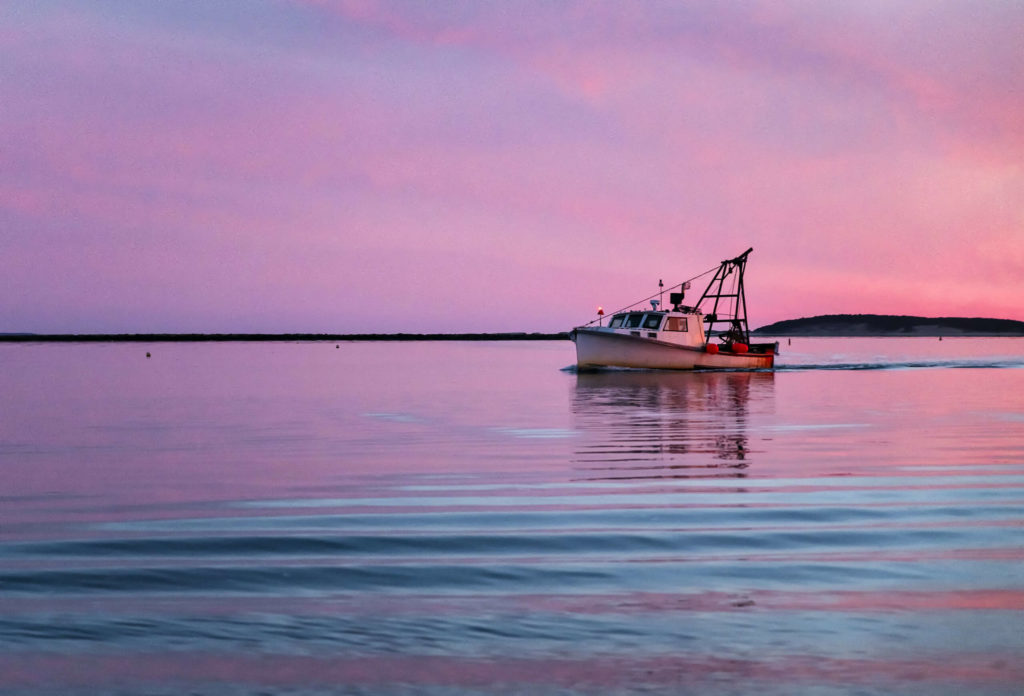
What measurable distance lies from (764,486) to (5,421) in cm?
1808

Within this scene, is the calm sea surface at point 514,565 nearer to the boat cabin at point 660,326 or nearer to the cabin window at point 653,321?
the boat cabin at point 660,326

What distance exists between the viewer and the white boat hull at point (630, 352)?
5044 cm

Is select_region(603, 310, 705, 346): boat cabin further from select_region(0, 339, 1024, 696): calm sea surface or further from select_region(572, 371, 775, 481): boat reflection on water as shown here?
select_region(0, 339, 1024, 696): calm sea surface

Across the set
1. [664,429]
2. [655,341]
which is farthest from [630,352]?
[664,429]

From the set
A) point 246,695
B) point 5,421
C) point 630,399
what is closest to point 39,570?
point 246,695

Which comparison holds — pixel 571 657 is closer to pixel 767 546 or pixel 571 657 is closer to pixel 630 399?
pixel 767 546

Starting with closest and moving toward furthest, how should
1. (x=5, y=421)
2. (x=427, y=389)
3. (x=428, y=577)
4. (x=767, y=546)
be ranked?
(x=428, y=577) < (x=767, y=546) < (x=5, y=421) < (x=427, y=389)

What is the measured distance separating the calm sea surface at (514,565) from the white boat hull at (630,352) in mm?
32284

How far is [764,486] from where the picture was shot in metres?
11.6

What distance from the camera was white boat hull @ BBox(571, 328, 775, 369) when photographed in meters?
50.4

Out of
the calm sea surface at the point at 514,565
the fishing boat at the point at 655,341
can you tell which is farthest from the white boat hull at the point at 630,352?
the calm sea surface at the point at 514,565

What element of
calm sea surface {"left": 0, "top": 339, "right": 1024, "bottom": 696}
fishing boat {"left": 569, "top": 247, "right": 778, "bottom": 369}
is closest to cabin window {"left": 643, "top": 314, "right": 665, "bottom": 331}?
fishing boat {"left": 569, "top": 247, "right": 778, "bottom": 369}

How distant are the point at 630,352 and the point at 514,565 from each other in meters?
44.0

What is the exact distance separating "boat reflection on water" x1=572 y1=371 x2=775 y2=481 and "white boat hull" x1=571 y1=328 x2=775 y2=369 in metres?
11.0
